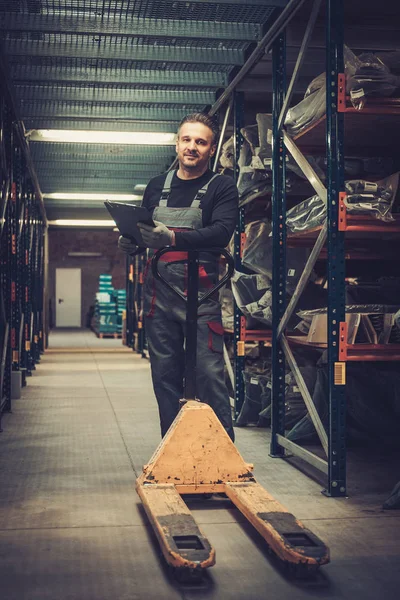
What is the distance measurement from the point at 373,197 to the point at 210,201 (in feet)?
3.35

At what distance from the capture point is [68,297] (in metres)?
35.8

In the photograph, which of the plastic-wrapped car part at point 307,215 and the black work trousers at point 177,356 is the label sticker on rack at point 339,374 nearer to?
the black work trousers at point 177,356

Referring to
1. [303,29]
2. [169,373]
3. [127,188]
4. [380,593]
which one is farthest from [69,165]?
[380,593]

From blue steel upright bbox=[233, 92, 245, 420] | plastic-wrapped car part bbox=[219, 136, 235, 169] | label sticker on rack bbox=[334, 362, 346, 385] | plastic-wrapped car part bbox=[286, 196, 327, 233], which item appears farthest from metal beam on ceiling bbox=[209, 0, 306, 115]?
label sticker on rack bbox=[334, 362, 346, 385]

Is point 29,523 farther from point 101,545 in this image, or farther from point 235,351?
point 235,351

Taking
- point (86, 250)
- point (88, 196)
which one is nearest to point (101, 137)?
point (88, 196)

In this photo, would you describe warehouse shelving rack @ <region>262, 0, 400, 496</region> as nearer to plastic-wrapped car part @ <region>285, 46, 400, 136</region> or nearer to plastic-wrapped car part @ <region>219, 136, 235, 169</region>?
plastic-wrapped car part @ <region>285, 46, 400, 136</region>

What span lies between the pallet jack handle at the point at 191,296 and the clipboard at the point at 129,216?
0.18 m

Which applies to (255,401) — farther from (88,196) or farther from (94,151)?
(88,196)

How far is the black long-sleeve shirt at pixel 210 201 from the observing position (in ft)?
13.5

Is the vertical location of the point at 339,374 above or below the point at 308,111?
below

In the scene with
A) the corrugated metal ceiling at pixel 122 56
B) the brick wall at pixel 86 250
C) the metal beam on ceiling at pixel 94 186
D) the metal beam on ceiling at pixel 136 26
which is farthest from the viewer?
the brick wall at pixel 86 250

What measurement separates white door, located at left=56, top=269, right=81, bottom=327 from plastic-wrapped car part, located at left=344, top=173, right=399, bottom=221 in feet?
102

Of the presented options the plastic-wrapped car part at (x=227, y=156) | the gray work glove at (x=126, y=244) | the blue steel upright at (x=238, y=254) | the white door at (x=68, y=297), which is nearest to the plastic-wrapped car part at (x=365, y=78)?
the gray work glove at (x=126, y=244)
